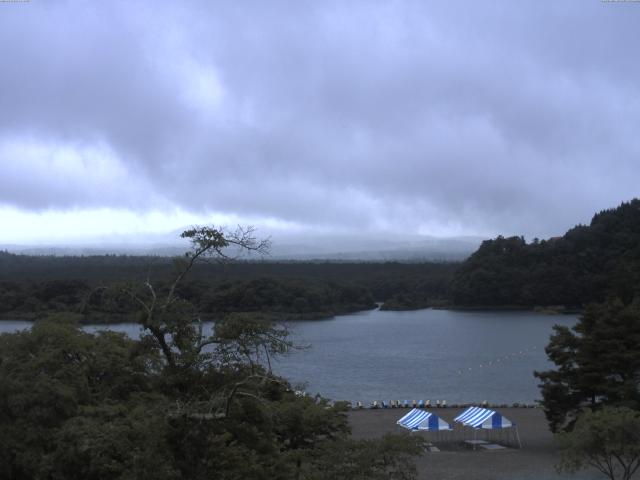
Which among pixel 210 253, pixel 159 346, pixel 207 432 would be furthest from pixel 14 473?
pixel 210 253

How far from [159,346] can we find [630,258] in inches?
2246

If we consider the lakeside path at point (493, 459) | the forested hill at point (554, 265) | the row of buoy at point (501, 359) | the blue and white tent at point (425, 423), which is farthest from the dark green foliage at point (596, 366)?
the forested hill at point (554, 265)

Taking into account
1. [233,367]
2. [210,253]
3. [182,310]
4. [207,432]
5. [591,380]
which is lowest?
[591,380]

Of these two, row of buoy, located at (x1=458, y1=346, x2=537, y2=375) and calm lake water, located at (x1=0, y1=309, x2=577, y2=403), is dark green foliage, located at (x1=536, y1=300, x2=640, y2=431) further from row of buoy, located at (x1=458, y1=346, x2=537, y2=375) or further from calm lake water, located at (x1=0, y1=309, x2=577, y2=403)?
row of buoy, located at (x1=458, y1=346, x2=537, y2=375)

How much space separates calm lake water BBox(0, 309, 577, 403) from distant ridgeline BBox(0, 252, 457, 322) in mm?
2511

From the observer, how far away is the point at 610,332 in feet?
56.1

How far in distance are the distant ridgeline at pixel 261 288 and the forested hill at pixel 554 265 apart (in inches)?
270

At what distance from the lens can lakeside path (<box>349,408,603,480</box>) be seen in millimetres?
14414

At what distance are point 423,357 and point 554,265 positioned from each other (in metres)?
29.7

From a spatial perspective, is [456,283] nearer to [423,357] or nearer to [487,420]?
[423,357]

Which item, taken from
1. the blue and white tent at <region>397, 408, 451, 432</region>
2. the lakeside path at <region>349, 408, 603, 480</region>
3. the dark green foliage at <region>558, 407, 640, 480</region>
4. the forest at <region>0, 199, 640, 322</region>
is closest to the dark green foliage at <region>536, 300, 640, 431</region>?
the lakeside path at <region>349, 408, 603, 480</region>

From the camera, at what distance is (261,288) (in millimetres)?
54469

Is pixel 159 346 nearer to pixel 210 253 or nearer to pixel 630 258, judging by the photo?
pixel 210 253

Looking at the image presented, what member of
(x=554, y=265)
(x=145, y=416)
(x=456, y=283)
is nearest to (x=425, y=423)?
(x=145, y=416)
